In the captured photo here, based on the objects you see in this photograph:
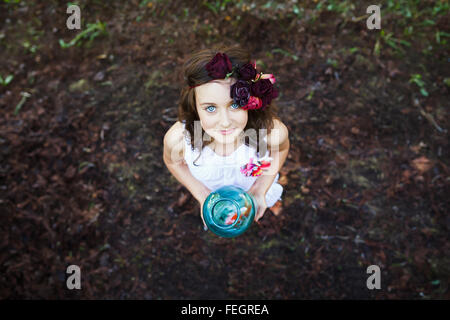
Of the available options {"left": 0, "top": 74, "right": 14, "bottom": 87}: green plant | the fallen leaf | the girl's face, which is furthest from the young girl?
{"left": 0, "top": 74, "right": 14, "bottom": 87}: green plant

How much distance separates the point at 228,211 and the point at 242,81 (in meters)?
0.86

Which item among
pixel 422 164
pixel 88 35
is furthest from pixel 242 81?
pixel 88 35

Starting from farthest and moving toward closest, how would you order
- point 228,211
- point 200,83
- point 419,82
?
point 419,82 < point 228,211 < point 200,83

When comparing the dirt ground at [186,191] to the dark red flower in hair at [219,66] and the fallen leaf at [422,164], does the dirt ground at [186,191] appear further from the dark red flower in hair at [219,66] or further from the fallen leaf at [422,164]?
the dark red flower in hair at [219,66]

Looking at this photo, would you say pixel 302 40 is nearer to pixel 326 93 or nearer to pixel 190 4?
pixel 326 93

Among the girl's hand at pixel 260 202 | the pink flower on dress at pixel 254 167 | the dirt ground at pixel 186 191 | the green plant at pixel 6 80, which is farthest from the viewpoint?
the green plant at pixel 6 80

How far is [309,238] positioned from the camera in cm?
325

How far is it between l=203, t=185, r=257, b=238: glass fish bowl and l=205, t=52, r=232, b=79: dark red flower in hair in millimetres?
826

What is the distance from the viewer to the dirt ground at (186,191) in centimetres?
321

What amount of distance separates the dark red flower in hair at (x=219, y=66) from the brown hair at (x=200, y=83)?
5cm

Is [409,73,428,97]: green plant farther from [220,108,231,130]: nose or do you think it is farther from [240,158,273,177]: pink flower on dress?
[220,108,231,130]: nose

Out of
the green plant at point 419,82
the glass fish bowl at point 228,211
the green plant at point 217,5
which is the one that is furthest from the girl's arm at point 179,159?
the green plant at point 419,82

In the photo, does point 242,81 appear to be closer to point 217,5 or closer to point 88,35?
point 217,5

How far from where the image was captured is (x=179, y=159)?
7.91ft
